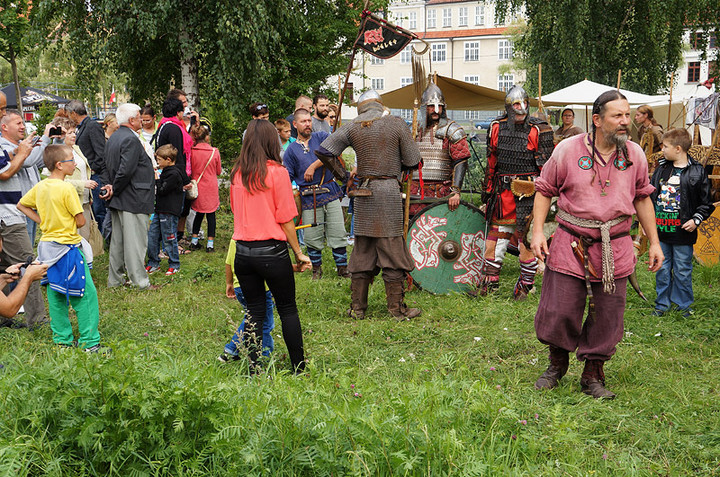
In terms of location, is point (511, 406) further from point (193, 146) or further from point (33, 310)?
point (193, 146)

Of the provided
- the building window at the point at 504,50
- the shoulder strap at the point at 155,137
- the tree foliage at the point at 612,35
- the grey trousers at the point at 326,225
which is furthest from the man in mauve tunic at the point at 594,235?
the building window at the point at 504,50

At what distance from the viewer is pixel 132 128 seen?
23.7ft

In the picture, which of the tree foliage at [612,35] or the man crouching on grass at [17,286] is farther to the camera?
the tree foliage at [612,35]

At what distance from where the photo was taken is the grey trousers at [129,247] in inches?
287

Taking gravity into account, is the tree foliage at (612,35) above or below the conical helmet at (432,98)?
above

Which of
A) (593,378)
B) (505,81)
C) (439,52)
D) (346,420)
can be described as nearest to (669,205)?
(593,378)

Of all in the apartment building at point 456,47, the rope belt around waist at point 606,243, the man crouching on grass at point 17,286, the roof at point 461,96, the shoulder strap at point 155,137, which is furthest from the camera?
the apartment building at point 456,47

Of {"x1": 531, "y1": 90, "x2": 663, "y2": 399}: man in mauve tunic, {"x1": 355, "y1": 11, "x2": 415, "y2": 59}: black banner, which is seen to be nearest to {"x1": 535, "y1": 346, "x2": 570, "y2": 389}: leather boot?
{"x1": 531, "y1": 90, "x2": 663, "y2": 399}: man in mauve tunic

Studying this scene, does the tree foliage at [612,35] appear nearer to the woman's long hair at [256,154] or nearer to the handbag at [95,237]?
the handbag at [95,237]

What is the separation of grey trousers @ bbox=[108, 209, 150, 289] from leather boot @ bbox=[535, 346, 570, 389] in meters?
4.53

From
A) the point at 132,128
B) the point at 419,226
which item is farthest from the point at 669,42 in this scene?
the point at 132,128

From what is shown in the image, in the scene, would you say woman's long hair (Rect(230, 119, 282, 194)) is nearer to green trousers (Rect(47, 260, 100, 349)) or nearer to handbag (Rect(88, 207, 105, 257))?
green trousers (Rect(47, 260, 100, 349))

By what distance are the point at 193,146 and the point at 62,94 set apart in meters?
38.4

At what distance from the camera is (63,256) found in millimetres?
5059
